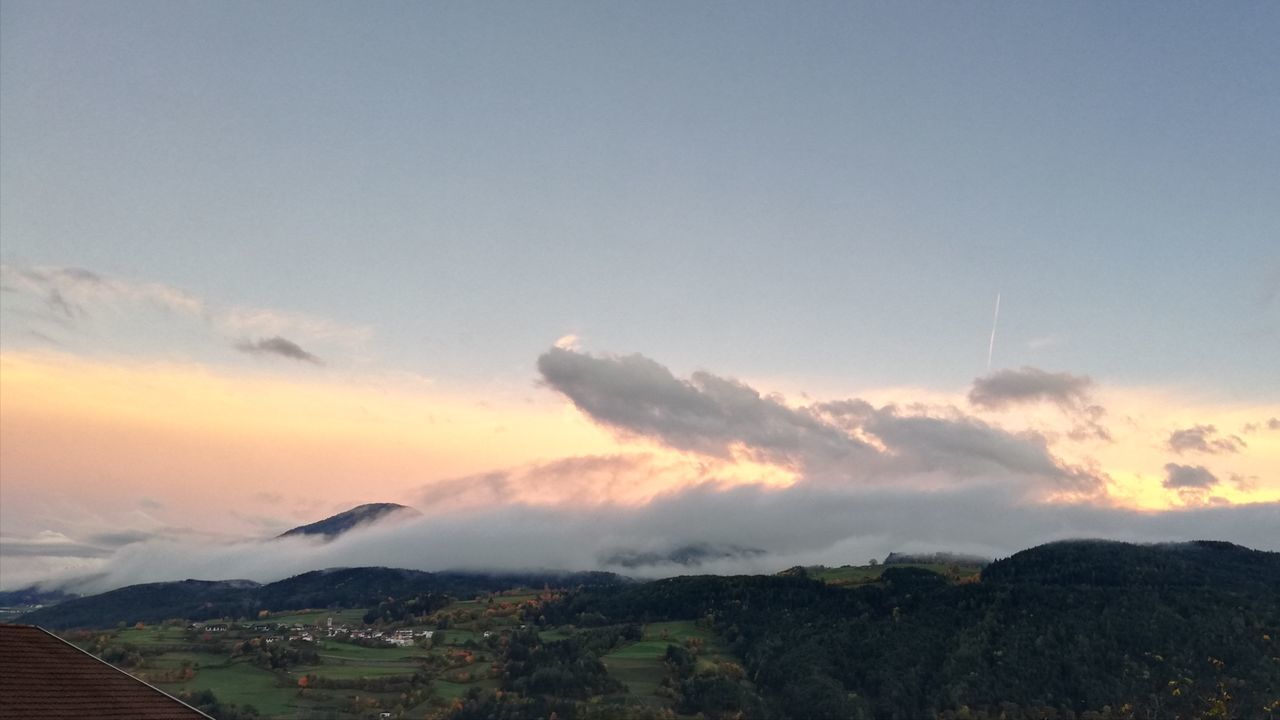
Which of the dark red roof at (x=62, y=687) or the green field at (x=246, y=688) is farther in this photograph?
the green field at (x=246, y=688)

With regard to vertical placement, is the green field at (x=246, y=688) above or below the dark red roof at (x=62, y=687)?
below

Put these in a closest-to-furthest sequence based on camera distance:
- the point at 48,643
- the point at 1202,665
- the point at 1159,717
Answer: the point at 48,643
the point at 1159,717
the point at 1202,665

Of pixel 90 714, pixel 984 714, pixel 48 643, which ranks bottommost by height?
pixel 984 714

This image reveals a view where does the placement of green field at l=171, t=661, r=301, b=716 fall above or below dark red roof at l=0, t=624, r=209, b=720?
below

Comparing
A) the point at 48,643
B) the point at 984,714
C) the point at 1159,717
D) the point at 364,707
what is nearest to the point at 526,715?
the point at 364,707

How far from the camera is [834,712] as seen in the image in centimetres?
19988

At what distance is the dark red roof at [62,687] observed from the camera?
69.7ft

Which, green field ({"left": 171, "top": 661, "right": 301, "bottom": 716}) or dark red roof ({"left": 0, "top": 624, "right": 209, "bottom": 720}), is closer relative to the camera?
dark red roof ({"left": 0, "top": 624, "right": 209, "bottom": 720})

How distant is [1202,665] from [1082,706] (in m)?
31.9

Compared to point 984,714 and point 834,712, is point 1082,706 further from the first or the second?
point 834,712

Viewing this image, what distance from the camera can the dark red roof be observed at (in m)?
21.2

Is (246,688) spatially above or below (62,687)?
below

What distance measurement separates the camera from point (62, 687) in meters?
22.2

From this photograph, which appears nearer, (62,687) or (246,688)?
(62,687)
